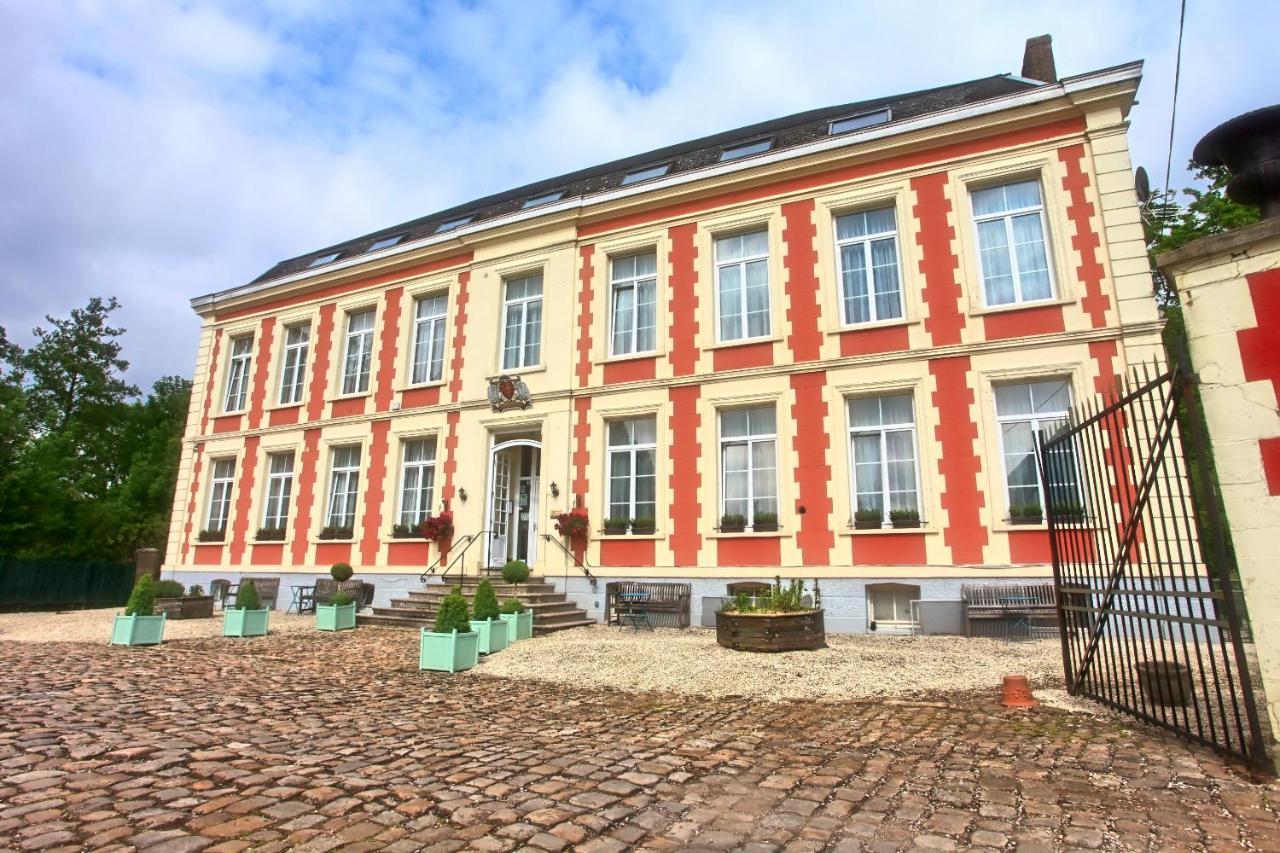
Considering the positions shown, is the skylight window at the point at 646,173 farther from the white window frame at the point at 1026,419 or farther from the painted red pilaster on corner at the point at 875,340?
the white window frame at the point at 1026,419

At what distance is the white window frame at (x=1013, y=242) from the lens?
10.8 meters

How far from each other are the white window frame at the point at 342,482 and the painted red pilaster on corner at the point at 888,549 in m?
10.7

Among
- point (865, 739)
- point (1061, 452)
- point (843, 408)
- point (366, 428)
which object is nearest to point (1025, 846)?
point (865, 739)

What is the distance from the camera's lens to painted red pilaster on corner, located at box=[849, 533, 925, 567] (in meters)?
10.5

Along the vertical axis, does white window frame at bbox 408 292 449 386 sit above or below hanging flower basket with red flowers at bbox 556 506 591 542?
above

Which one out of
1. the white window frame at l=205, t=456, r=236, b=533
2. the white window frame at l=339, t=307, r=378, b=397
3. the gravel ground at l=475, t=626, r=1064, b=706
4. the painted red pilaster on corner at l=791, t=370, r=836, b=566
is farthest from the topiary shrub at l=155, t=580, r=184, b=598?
the painted red pilaster on corner at l=791, t=370, r=836, b=566

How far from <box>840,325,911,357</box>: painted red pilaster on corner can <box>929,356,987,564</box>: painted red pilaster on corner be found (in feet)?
2.00

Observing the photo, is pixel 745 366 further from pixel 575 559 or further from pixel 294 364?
pixel 294 364

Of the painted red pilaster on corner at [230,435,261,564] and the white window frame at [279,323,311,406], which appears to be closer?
the painted red pilaster on corner at [230,435,261,564]

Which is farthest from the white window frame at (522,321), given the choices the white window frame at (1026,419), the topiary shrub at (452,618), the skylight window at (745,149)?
the white window frame at (1026,419)

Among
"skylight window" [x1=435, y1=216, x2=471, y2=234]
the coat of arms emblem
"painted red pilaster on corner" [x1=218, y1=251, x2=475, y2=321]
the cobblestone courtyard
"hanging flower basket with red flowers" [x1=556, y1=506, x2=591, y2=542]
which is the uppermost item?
"skylight window" [x1=435, y1=216, x2=471, y2=234]

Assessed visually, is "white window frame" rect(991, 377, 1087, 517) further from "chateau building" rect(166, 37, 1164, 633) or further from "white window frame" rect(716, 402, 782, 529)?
"white window frame" rect(716, 402, 782, 529)

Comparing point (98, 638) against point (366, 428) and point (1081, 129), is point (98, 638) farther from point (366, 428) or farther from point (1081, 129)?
point (1081, 129)

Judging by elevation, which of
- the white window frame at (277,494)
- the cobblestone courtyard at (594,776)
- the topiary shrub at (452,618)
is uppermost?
the white window frame at (277,494)
